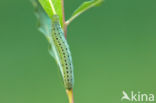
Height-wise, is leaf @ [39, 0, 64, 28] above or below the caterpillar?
above

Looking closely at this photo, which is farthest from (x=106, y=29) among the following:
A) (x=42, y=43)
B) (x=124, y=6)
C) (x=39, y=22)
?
(x=39, y=22)

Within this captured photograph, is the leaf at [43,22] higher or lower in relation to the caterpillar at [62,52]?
higher

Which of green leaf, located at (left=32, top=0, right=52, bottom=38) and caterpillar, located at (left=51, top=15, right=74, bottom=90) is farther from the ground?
green leaf, located at (left=32, top=0, right=52, bottom=38)

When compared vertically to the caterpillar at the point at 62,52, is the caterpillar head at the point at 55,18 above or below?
above

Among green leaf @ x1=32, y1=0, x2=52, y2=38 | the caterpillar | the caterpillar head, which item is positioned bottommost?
the caterpillar

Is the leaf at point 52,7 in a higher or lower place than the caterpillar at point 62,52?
higher

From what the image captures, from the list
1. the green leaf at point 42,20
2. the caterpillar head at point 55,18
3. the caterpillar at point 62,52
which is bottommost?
the caterpillar at point 62,52

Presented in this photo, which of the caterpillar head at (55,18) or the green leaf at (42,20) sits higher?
the green leaf at (42,20)

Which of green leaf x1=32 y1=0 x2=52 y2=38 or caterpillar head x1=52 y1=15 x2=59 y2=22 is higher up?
green leaf x1=32 y1=0 x2=52 y2=38

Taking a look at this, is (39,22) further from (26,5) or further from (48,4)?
(26,5)

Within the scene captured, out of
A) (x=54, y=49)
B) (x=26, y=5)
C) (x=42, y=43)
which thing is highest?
(x=26, y=5)

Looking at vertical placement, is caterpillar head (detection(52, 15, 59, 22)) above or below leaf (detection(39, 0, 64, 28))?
below
